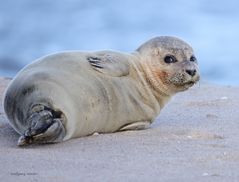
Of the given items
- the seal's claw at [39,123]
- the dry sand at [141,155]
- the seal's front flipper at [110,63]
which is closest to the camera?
the dry sand at [141,155]

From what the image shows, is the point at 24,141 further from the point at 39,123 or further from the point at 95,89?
the point at 95,89

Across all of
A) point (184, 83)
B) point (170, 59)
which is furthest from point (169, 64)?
point (184, 83)

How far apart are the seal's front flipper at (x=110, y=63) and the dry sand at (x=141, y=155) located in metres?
0.37

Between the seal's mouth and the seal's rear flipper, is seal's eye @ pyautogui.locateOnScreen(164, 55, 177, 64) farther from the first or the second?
the seal's rear flipper

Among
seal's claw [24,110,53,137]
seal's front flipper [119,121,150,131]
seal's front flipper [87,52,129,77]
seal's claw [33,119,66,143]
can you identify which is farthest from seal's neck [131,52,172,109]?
seal's claw [24,110,53,137]

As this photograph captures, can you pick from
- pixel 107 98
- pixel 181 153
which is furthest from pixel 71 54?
pixel 181 153

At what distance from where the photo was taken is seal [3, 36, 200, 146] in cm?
379

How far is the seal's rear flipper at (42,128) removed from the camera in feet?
11.8

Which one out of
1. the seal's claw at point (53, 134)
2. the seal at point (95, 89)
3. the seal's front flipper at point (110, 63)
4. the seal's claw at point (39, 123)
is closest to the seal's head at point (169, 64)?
the seal at point (95, 89)

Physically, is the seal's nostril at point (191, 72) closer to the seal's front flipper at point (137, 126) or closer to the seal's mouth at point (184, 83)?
the seal's mouth at point (184, 83)

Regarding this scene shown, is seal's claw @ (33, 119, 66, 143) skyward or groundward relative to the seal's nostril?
skyward

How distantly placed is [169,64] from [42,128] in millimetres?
1392

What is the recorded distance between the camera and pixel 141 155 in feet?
11.9

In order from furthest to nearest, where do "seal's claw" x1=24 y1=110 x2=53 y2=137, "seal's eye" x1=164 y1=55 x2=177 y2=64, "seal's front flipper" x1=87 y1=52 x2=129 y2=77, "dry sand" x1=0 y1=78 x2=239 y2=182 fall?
1. "seal's eye" x1=164 y1=55 x2=177 y2=64
2. "seal's front flipper" x1=87 y1=52 x2=129 y2=77
3. "seal's claw" x1=24 y1=110 x2=53 y2=137
4. "dry sand" x1=0 y1=78 x2=239 y2=182
